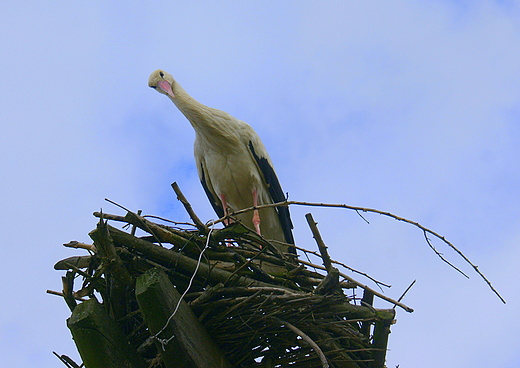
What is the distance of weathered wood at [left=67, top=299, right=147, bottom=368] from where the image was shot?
89.8 inches

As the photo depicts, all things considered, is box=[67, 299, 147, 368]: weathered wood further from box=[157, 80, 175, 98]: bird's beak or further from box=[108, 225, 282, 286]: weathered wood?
box=[157, 80, 175, 98]: bird's beak

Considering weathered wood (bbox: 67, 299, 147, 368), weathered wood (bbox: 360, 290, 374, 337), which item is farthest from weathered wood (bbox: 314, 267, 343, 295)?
weathered wood (bbox: 67, 299, 147, 368)

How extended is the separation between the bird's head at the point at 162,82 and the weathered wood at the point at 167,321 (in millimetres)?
2782

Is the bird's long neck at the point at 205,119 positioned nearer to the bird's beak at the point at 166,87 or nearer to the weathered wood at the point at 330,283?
the bird's beak at the point at 166,87

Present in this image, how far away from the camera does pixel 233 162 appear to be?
15.4 ft

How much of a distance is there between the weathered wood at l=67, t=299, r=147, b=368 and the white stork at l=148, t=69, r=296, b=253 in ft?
7.67

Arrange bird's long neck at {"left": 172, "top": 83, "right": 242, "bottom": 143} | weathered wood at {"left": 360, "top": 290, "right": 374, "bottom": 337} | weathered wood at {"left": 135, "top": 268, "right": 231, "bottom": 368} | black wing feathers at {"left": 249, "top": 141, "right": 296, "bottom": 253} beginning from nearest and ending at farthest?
weathered wood at {"left": 135, "top": 268, "right": 231, "bottom": 368}, weathered wood at {"left": 360, "top": 290, "right": 374, "bottom": 337}, bird's long neck at {"left": 172, "top": 83, "right": 242, "bottom": 143}, black wing feathers at {"left": 249, "top": 141, "right": 296, "bottom": 253}

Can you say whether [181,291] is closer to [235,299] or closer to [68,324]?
[235,299]

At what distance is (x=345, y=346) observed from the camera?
2705 mm

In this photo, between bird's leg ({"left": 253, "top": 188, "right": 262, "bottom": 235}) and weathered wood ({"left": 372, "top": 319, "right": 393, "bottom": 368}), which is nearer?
weathered wood ({"left": 372, "top": 319, "right": 393, "bottom": 368})

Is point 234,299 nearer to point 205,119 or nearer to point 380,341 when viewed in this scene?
point 380,341

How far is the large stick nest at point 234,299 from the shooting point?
2447mm

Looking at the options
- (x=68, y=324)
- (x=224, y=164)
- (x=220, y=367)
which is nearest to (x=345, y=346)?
(x=220, y=367)

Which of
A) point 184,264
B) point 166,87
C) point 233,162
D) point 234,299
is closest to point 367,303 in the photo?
point 234,299
